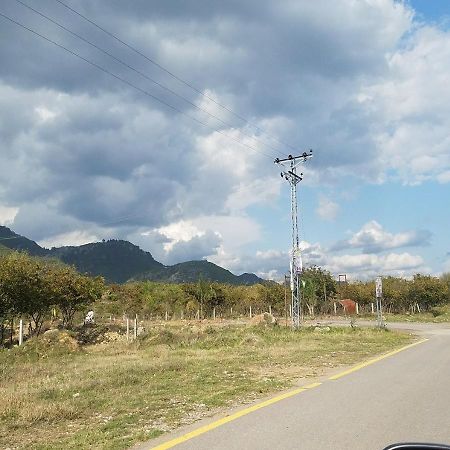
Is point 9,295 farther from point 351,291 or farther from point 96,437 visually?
point 351,291

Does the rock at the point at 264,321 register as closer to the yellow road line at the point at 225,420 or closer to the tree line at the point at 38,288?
the tree line at the point at 38,288

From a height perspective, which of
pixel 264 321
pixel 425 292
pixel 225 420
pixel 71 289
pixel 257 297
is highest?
pixel 425 292

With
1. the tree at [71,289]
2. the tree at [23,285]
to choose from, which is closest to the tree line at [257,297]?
the tree at [71,289]

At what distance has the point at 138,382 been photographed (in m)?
11.8

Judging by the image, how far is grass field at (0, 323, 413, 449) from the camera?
7336mm

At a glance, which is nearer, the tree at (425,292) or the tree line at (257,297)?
the tree line at (257,297)

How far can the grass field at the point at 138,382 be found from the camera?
734cm

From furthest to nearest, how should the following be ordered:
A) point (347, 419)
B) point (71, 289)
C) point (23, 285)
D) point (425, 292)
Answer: point (425, 292) < point (71, 289) < point (23, 285) < point (347, 419)

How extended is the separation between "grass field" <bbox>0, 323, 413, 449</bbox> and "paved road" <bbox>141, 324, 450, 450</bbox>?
95 centimetres

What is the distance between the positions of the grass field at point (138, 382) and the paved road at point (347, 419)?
0.95 m

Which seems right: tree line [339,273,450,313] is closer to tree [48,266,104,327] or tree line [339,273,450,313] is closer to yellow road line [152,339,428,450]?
tree [48,266,104,327]

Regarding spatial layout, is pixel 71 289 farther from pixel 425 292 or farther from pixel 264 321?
pixel 425 292

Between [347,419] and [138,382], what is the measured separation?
5705 millimetres

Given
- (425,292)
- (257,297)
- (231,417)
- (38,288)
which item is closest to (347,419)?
(231,417)
